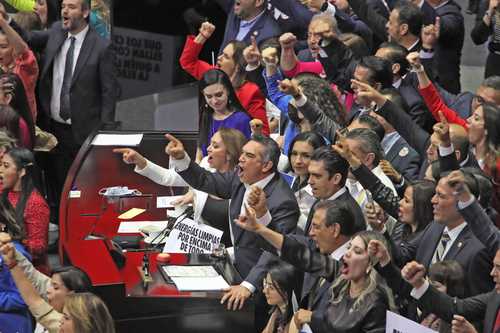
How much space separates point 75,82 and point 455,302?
4.93 metres

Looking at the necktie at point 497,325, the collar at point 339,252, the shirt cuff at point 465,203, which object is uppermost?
the shirt cuff at point 465,203

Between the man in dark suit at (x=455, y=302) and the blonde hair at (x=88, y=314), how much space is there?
141 centimetres

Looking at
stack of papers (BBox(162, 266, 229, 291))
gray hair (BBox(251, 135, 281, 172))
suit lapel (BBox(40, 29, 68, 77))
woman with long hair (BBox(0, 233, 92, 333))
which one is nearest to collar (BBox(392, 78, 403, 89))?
gray hair (BBox(251, 135, 281, 172))

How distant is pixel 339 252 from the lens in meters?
6.17

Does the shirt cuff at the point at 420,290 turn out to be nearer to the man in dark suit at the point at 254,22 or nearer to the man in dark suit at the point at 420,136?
the man in dark suit at the point at 420,136

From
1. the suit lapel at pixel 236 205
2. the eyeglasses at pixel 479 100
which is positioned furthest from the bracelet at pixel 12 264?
the eyeglasses at pixel 479 100

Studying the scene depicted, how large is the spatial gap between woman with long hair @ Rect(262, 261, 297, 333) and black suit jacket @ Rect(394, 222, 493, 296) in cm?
59

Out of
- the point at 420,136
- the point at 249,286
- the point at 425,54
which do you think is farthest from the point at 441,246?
the point at 425,54

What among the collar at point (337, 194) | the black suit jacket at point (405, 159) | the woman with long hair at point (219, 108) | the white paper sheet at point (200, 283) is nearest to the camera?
the white paper sheet at point (200, 283)

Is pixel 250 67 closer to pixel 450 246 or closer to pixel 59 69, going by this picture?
pixel 59 69

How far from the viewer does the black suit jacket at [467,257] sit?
6012mm

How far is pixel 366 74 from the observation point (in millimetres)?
8133

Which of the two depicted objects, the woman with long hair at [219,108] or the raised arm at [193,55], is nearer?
the woman with long hair at [219,108]

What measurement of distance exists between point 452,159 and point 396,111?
2.63 feet
